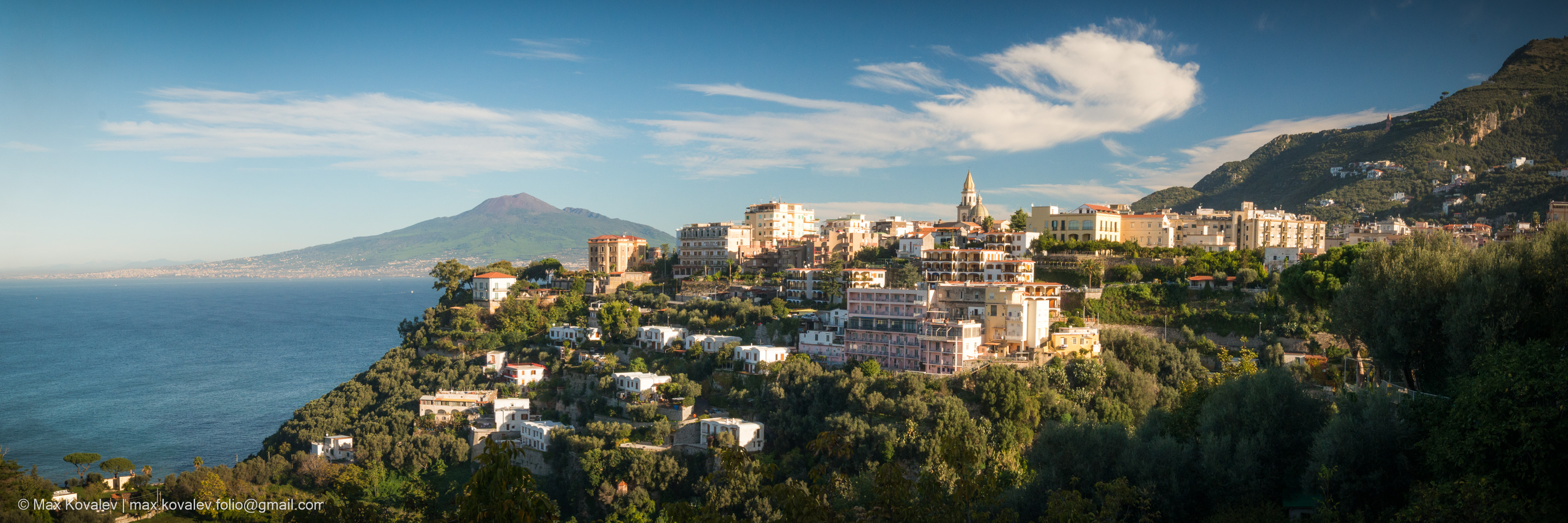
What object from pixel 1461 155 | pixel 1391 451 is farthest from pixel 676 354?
pixel 1461 155

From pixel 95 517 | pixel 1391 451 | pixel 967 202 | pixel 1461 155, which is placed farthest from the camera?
pixel 1461 155

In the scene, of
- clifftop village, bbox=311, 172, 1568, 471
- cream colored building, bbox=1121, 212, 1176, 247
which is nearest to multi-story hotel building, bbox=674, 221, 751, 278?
clifftop village, bbox=311, 172, 1568, 471

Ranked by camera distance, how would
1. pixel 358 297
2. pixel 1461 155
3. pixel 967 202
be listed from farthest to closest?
1. pixel 358 297
2. pixel 1461 155
3. pixel 967 202

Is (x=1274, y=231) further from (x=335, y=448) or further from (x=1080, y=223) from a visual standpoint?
(x=335, y=448)

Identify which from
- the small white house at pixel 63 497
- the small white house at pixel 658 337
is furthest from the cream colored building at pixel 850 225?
the small white house at pixel 63 497

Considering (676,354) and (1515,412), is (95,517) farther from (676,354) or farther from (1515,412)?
(1515,412)

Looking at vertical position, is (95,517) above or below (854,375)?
below

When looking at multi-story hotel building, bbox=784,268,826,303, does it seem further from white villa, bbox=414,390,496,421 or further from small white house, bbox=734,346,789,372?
white villa, bbox=414,390,496,421

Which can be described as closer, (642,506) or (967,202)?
(642,506)
